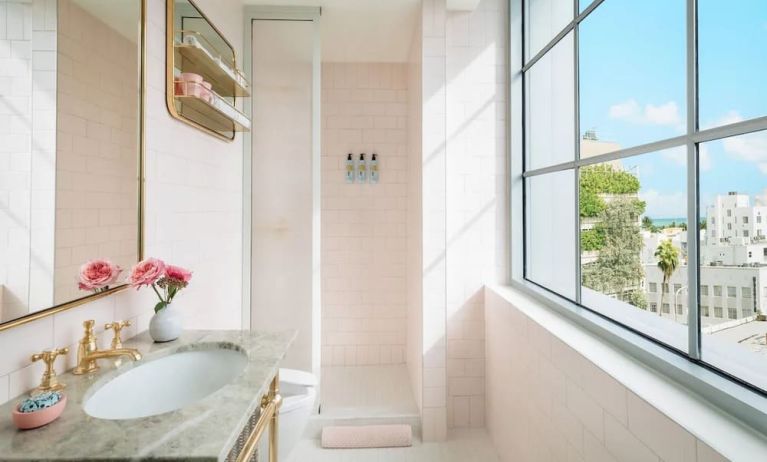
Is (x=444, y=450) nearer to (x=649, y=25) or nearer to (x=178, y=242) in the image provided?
(x=178, y=242)

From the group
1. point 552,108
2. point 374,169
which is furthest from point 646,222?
point 374,169

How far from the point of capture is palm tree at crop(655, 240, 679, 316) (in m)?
1.22

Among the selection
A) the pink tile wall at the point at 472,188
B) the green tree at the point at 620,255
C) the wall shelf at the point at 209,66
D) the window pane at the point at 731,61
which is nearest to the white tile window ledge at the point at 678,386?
the green tree at the point at 620,255

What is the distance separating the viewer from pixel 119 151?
1327 millimetres

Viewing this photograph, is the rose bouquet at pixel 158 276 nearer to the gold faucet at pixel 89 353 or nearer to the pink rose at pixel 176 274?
the pink rose at pixel 176 274

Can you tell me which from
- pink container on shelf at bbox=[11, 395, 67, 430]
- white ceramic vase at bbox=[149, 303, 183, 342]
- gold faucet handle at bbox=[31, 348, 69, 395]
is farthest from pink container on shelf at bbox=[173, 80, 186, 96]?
pink container on shelf at bbox=[11, 395, 67, 430]

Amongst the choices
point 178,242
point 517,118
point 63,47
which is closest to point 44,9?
Result: point 63,47

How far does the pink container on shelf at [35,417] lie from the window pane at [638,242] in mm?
1721

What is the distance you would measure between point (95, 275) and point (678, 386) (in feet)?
5.80

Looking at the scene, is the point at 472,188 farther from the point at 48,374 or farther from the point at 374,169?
the point at 48,374

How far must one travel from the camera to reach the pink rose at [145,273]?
1.27 meters

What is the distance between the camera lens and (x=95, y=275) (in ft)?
3.78

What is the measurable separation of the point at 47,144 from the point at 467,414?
2531 mm

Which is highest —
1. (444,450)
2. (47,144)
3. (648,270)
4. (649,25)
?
(649,25)
